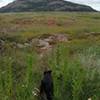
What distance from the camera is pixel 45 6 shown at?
6875 inches

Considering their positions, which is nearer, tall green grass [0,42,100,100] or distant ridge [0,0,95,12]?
tall green grass [0,42,100,100]

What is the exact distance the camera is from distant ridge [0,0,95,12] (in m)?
168

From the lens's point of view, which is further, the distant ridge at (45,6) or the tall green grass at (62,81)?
the distant ridge at (45,6)

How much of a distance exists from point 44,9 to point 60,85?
15868cm

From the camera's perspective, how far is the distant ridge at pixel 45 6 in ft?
550

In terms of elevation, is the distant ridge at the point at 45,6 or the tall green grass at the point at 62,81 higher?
the tall green grass at the point at 62,81

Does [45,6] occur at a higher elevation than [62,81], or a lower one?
lower

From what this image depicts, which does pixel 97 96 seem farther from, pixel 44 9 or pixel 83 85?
pixel 44 9

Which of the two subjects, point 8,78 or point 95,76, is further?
point 95,76

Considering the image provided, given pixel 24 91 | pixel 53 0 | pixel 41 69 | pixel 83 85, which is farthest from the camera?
pixel 53 0

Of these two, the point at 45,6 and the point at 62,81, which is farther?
the point at 45,6

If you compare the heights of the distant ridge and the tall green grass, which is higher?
the tall green grass

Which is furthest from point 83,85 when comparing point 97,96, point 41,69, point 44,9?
point 44,9

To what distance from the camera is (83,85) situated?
995 cm
